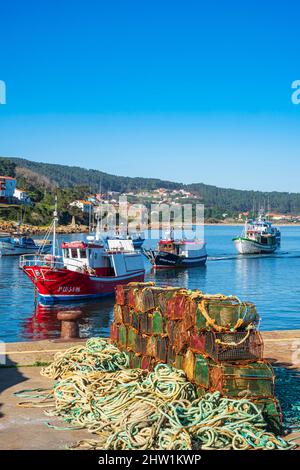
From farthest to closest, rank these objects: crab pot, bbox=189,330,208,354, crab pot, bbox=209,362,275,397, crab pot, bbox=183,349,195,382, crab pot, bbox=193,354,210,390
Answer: crab pot, bbox=183,349,195,382
crab pot, bbox=189,330,208,354
crab pot, bbox=193,354,210,390
crab pot, bbox=209,362,275,397

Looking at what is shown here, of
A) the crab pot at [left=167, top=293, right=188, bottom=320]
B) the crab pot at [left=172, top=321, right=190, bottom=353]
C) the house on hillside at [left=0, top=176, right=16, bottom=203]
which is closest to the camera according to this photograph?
the crab pot at [left=172, top=321, right=190, bottom=353]

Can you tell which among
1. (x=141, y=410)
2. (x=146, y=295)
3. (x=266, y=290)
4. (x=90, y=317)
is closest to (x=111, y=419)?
(x=141, y=410)

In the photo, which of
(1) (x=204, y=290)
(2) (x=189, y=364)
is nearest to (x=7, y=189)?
(1) (x=204, y=290)

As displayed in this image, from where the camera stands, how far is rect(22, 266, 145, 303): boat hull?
35469 millimetres

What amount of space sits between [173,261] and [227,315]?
5729 cm

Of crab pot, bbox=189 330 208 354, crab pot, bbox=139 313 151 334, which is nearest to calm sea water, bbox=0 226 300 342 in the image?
crab pot, bbox=139 313 151 334

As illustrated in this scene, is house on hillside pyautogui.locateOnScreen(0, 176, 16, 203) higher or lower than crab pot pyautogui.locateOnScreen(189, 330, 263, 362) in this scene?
higher

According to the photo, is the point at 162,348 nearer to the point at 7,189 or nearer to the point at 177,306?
the point at 177,306

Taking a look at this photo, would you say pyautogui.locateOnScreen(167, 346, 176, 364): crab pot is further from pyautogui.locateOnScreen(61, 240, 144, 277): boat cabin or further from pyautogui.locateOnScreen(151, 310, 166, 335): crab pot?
pyautogui.locateOnScreen(61, 240, 144, 277): boat cabin

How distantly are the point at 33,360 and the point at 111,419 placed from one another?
13.8 feet

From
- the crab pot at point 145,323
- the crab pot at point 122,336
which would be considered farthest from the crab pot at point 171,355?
the crab pot at point 122,336

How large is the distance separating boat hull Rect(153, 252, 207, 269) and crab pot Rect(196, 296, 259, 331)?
5635 centimetres

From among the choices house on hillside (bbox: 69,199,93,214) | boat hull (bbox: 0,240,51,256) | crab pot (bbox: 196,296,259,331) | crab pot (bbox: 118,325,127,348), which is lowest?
boat hull (bbox: 0,240,51,256)

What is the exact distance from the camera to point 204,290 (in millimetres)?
46844
